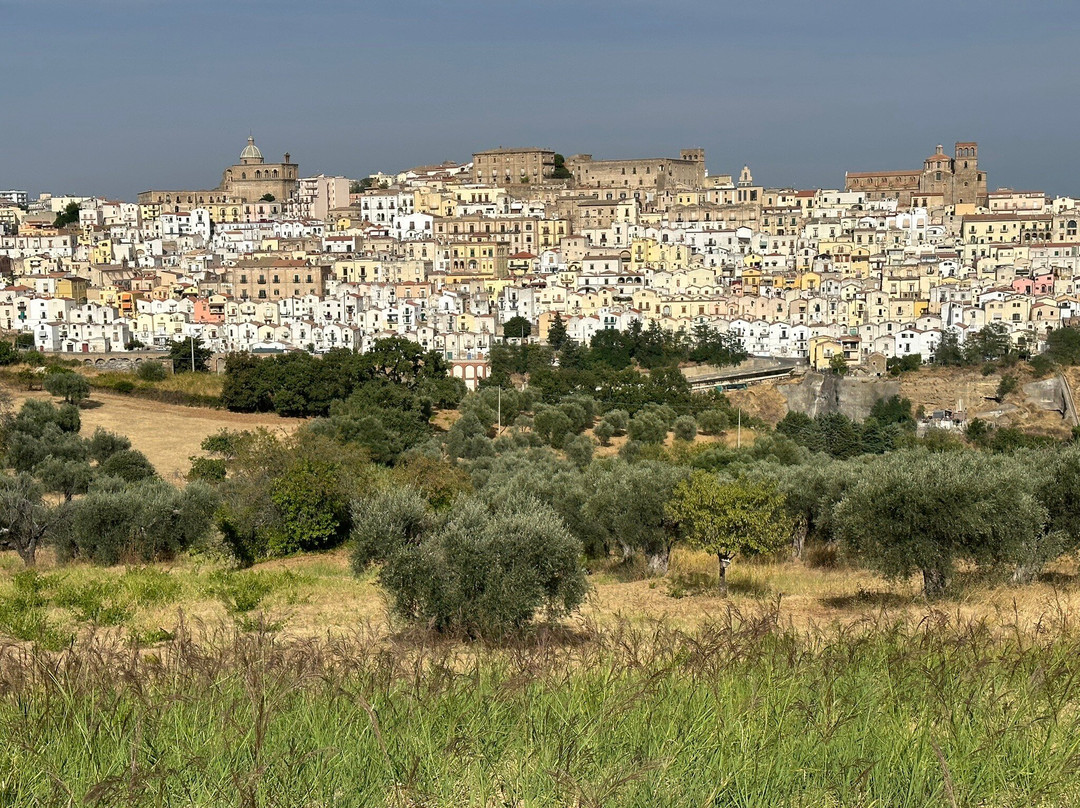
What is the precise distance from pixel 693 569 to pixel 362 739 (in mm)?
7976

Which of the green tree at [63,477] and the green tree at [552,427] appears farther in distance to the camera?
the green tree at [552,427]

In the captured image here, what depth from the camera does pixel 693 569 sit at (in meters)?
11.0

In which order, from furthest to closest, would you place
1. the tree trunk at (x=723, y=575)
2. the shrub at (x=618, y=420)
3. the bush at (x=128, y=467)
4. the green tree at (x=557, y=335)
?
the green tree at (x=557, y=335) < the shrub at (x=618, y=420) < the bush at (x=128, y=467) < the tree trunk at (x=723, y=575)

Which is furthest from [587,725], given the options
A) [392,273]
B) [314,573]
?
[392,273]

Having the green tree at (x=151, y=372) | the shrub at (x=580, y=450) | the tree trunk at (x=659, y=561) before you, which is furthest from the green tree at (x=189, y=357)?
the tree trunk at (x=659, y=561)

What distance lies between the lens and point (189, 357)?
37.7 m

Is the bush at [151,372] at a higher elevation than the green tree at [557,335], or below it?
below

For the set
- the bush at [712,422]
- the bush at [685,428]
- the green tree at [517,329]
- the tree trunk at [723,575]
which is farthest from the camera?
the green tree at [517,329]

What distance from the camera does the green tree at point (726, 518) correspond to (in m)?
9.97

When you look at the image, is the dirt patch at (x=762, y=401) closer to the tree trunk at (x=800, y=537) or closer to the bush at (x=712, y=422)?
the bush at (x=712, y=422)

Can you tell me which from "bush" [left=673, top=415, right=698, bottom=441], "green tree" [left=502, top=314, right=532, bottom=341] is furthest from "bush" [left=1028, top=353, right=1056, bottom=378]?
"green tree" [left=502, top=314, right=532, bottom=341]

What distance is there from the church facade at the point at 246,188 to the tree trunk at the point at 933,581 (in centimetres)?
6539

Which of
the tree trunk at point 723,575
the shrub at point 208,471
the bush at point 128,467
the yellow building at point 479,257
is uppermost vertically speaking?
the yellow building at point 479,257

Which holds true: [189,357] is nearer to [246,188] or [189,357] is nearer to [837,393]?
[837,393]
